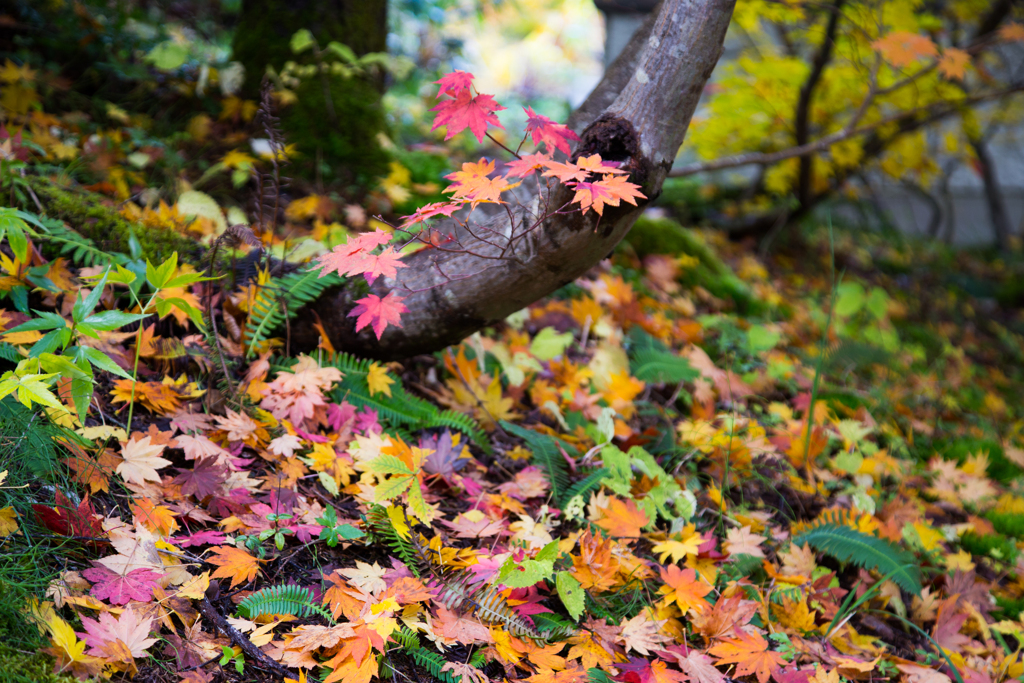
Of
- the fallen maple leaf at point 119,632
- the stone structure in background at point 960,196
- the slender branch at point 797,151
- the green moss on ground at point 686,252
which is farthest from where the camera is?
the stone structure in background at point 960,196

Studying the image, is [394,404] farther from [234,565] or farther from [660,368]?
[660,368]

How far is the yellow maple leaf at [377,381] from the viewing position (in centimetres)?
204

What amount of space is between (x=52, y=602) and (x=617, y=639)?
1337 mm

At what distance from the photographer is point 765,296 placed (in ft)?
15.6

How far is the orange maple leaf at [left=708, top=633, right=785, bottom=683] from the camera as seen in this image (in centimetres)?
159

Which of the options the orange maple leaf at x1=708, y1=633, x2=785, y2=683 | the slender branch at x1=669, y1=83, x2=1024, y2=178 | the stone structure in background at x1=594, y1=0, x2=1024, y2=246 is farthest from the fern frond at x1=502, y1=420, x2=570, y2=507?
the stone structure in background at x1=594, y1=0, x2=1024, y2=246

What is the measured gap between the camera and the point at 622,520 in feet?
6.14

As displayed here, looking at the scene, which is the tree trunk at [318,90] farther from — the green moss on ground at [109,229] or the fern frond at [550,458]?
the fern frond at [550,458]

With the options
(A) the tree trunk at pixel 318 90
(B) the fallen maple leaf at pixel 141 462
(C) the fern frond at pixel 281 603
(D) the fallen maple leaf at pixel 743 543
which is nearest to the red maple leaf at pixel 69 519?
(B) the fallen maple leaf at pixel 141 462

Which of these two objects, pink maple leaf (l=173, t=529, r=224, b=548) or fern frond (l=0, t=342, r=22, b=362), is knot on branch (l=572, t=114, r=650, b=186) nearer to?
pink maple leaf (l=173, t=529, r=224, b=548)

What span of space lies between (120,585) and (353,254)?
94 centimetres

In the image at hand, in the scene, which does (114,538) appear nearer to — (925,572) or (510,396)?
(510,396)

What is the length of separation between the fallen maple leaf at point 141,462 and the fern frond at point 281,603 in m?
0.41

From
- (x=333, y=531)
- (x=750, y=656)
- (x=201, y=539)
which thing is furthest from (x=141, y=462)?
(x=750, y=656)
